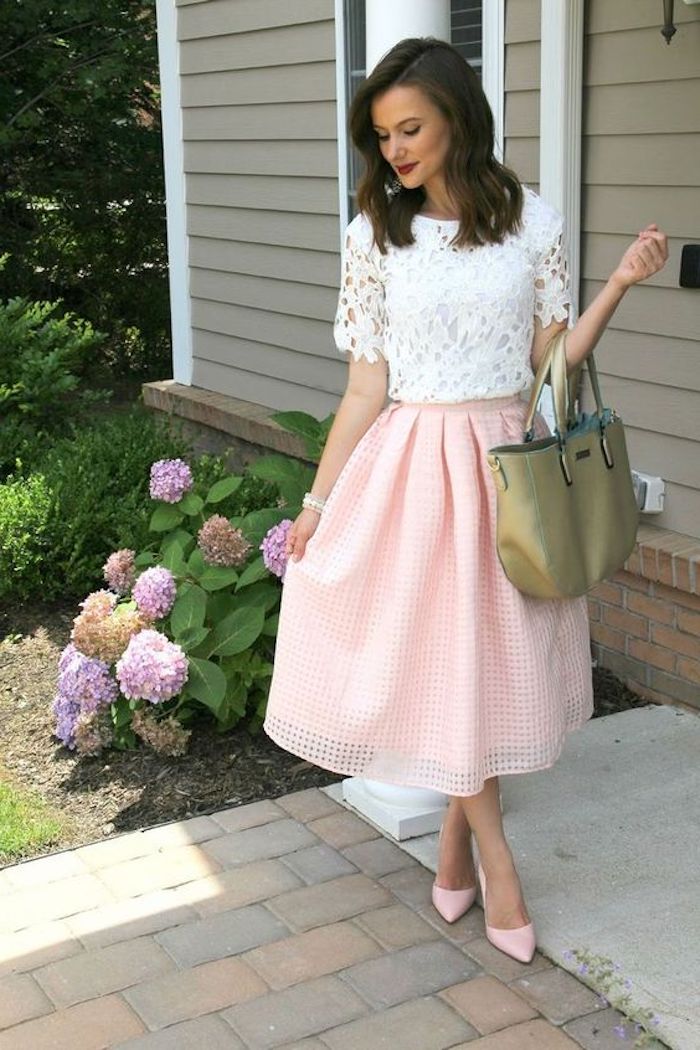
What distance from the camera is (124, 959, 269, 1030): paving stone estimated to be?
281cm

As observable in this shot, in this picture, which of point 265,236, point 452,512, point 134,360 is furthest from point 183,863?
point 134,360

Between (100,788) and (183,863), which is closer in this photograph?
(183,863)

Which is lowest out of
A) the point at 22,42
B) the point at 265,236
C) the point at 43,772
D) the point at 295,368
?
the point at 43,772

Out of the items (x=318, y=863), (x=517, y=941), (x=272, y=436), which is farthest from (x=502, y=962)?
(x=272, y=436)

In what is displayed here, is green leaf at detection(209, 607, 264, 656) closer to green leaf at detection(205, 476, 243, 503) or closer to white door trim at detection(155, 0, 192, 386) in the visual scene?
green leaf at detection(205, 476, 243, 503)

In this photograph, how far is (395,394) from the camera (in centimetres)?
288

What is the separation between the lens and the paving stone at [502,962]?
290 centimetres

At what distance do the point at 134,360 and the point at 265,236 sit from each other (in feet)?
17.4

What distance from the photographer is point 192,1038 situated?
2723 mm

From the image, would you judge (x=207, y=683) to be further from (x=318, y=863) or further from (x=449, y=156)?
(x=449, y=156)

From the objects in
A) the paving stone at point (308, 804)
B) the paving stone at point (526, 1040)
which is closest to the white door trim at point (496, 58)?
the paving stone at point (308, 804)

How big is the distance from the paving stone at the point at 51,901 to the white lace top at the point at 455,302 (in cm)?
141

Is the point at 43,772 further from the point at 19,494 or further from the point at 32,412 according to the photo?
the point at 32,412

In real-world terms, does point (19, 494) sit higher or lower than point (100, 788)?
higher
